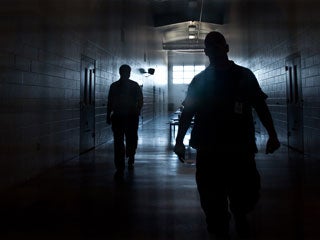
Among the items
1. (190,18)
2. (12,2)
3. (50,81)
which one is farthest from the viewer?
(190,18)

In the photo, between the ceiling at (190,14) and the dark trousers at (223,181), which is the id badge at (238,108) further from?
the ceiling at (190,14)

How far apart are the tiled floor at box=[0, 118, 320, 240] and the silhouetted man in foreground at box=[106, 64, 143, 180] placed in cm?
31

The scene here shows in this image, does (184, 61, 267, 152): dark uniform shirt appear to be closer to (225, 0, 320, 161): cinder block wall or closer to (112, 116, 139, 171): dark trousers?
(112, 116, 139, 171): dark trousers

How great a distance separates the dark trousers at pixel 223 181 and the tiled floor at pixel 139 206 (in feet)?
0.88

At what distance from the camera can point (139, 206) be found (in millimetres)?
2912

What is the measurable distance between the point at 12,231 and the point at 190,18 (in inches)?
635

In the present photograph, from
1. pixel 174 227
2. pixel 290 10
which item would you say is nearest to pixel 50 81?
pixel 174 227

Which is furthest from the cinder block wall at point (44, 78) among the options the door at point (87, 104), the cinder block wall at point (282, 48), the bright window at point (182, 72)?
the bright window at point (182, 72)

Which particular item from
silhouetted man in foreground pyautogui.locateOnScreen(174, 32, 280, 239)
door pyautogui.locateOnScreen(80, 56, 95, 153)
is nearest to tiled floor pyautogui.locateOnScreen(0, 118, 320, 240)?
silhouetted man in foreground pyautogui.locateOnScreen(174, 32, 280, 239)

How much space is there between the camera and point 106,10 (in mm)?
7727

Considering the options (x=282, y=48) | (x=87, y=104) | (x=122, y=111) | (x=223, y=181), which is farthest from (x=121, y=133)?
(x=282, y=48)

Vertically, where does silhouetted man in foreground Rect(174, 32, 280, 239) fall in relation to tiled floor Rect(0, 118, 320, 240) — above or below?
above

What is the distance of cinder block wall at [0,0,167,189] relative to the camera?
3.56 metres

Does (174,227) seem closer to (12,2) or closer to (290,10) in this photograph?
(12,2)
